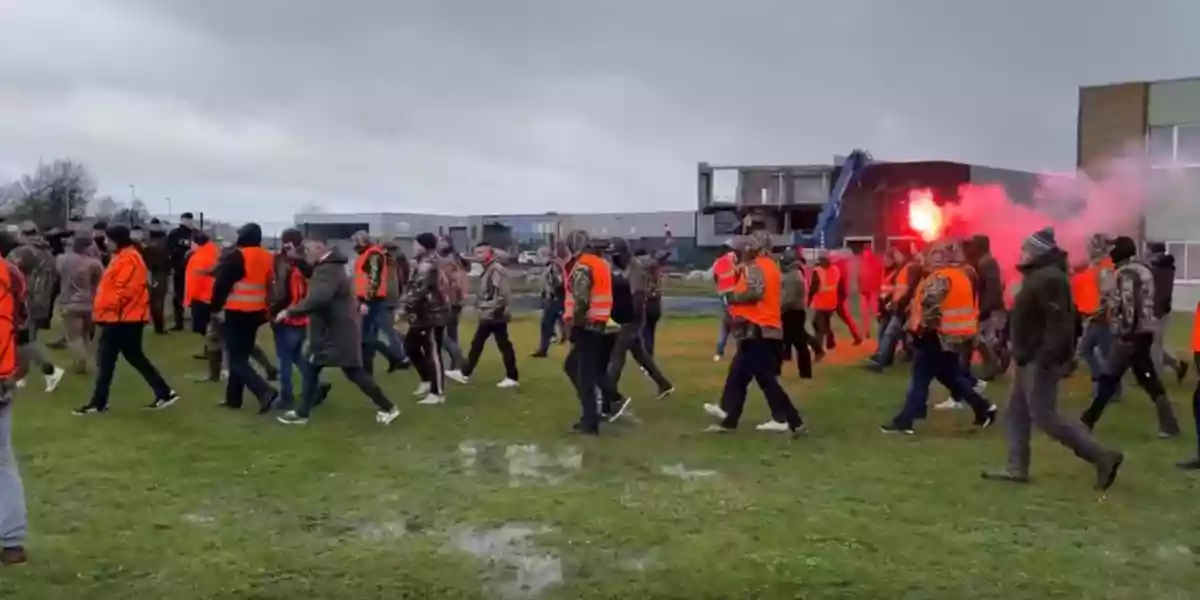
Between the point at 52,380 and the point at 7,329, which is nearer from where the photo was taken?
the point at 7,329

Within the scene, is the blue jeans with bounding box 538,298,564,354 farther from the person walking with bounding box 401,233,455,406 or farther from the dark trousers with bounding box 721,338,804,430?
the dark trousers with bounding box 721,338,804,430

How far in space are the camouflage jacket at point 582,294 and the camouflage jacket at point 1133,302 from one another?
4681 millimetres

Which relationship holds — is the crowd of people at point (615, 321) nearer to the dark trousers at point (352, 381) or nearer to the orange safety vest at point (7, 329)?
the dark trousers at point (352, 381)

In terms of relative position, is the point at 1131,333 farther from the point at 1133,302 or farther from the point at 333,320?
the point at 333,320

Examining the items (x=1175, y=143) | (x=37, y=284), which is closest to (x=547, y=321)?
(x=37, y=284)

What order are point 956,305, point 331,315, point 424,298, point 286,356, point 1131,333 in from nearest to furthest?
1. point 1131,333
2. point 956,305
3. point 331,315
4. point 286,356
5. point 424,298

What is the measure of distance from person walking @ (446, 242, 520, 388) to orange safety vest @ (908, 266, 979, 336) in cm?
523

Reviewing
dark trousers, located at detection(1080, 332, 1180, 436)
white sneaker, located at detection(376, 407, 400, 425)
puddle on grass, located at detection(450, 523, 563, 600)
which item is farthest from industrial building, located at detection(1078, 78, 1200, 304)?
puddle on grass, located at detection(450, 523, 563, 600)

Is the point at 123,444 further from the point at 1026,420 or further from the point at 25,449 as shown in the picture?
the point at 1026,420

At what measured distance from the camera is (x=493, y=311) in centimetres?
1389

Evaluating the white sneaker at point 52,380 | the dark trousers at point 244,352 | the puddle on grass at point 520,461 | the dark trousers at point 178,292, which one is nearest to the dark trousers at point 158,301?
the dark trousers at point 178,292

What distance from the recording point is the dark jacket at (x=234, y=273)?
11.2 m

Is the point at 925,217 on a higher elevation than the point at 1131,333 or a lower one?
higher

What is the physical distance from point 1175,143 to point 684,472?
84.3ft
